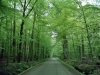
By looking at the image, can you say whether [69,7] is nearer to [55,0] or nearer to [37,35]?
[55,0]

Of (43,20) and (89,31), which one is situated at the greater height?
(43,20)

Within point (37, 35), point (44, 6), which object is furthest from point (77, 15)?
point (37, 35)

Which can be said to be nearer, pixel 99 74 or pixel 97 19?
pixel 99 74

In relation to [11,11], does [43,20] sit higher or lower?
higher

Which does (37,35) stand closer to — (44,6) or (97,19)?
(44,6)

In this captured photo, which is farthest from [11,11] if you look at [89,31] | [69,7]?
[89,31]

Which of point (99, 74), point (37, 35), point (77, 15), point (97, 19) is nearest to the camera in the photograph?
point (99, 74)

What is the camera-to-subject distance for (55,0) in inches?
1272

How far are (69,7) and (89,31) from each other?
411 centimetres

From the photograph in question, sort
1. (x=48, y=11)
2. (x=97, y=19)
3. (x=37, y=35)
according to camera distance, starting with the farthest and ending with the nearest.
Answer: (x=37, y=35)
(x=48, y=11)
(x=97, y=19)

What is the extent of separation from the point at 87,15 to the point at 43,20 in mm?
15129

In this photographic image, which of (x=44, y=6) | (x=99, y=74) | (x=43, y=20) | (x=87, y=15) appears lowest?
(x=99, y=74)

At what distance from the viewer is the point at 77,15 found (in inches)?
790

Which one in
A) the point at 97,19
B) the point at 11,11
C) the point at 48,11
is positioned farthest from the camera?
the point at 48,11
